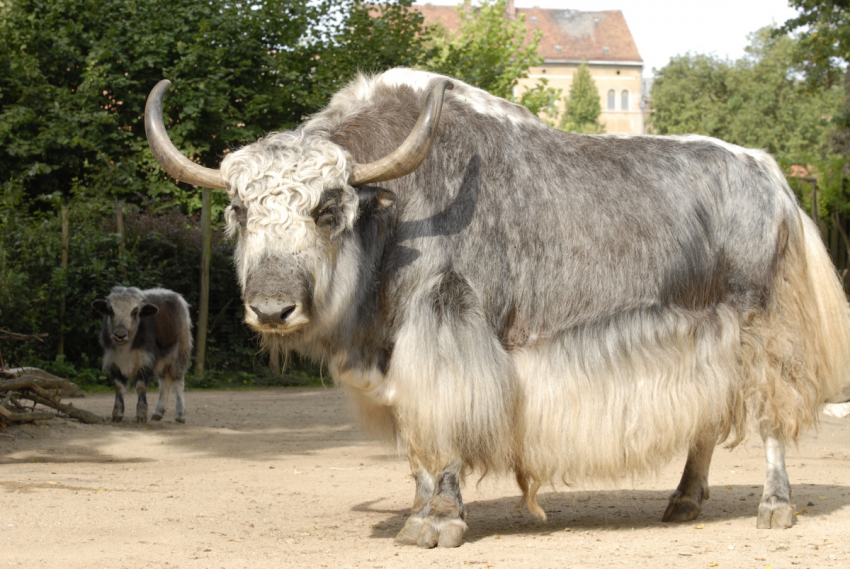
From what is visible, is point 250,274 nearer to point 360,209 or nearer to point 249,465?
point 360,209

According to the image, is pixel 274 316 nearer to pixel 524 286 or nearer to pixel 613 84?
pixel 524 286

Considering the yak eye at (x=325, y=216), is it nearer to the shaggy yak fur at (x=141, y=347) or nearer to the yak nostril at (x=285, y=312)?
the yak nostril at (x=285, y=312)

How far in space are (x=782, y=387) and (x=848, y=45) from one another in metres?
15.3

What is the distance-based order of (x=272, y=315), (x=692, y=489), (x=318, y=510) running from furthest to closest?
1. (x=318, y=510)
2. (x=692, y=489)
3. (x=272, y=315)

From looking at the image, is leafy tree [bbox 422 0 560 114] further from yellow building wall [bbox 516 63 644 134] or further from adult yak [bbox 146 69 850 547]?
yellow building wall [bbox 516 63 644 134]

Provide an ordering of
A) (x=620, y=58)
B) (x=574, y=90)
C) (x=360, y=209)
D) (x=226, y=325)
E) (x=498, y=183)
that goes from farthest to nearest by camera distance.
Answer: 1. (x=620, y=58)
2. (x=574, y=90)
3. (x=226, y=325)
4. (x=498, y=183)
5. (x=360, y=209)

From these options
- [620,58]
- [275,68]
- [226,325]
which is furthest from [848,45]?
[620,58]

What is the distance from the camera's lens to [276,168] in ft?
16.0

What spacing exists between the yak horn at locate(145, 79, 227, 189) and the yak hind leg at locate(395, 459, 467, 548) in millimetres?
1897

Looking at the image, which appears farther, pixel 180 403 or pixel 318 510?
pixel 180 403

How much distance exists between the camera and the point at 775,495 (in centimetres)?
569

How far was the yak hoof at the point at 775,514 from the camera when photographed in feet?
18.4

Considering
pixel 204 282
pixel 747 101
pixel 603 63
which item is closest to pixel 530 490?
pixel 204 282

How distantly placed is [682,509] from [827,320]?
146 cm
